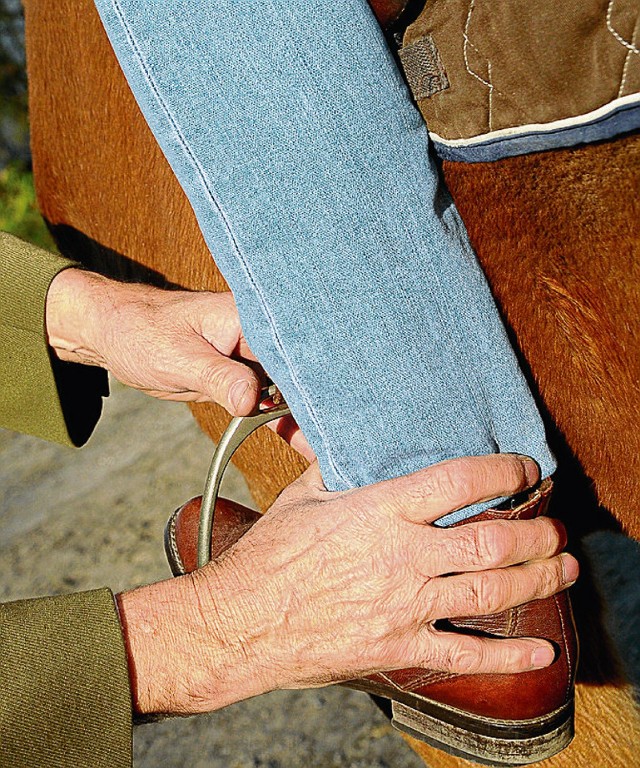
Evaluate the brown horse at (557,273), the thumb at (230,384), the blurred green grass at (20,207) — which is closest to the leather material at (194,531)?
the brown horse at (557,273)

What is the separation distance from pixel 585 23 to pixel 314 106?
236 millimetres

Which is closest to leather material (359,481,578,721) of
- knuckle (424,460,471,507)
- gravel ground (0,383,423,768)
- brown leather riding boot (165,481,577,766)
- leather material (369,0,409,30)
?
brown leather riding boot (165,481,577,766)

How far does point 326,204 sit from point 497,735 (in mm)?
565

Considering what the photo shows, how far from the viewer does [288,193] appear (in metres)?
0.82

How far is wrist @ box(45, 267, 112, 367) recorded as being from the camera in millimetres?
1207

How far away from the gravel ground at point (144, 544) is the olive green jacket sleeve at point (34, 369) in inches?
35.6

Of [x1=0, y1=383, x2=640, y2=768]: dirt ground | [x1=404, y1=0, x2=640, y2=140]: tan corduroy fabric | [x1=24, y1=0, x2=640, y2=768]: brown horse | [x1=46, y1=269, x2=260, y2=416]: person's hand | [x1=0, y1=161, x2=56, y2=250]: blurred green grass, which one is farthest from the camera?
[x1=0, y1=161, x2=56, y2=250]: blurred green grass

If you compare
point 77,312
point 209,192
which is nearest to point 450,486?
point 209,192

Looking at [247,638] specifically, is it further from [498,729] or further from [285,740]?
[285,740]

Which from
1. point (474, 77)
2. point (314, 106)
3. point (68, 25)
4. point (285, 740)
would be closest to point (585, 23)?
point (474, 77)

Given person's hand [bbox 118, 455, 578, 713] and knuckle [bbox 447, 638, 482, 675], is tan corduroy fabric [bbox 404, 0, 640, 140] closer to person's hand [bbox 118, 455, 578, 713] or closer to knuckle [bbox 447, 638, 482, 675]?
person's hand [bbox 118, 455, 578, 713]

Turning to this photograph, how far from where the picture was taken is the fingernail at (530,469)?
86 cm

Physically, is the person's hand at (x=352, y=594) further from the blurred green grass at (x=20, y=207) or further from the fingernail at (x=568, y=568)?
the blurred green grass at (x=20, y=207)

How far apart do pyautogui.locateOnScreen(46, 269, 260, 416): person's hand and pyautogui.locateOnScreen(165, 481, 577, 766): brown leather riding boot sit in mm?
326
